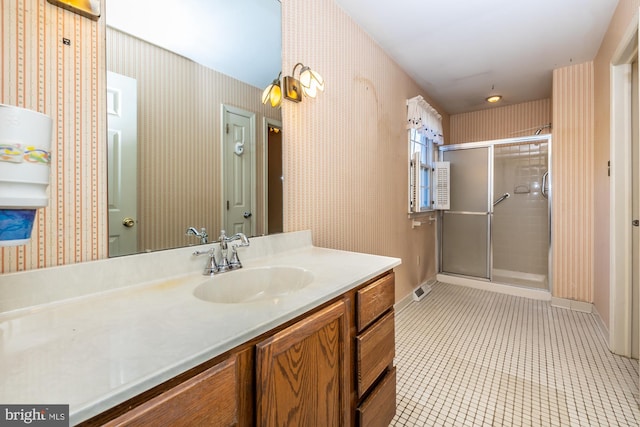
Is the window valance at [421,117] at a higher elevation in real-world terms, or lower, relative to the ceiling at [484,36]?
lower

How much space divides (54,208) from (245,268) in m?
0.62

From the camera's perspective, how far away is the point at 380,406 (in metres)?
1.16

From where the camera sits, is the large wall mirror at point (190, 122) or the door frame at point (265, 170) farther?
the door frame at point (265, 170)

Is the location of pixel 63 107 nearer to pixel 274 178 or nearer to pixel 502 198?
pixel 274 178

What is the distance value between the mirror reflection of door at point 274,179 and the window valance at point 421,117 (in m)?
1.80

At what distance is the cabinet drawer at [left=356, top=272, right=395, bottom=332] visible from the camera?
102cm

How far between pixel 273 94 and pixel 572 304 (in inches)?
129

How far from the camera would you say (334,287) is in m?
0.90

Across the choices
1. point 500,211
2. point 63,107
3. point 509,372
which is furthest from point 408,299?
point 63,107

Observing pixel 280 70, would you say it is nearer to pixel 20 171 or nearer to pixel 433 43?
pixel 20 171

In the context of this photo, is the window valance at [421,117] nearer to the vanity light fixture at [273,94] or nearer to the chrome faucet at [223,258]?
the vanity light fixture at [273,94]

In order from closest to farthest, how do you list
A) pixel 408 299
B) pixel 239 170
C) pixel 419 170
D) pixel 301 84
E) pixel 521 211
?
pixel 239 170, pixel 301 84, pixel 408 299, pixel 419 170, pixel 521 211

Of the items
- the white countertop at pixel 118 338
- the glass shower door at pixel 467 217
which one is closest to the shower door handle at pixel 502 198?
the glass shower door at pixel 467 217

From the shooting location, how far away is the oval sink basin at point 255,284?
100cm
